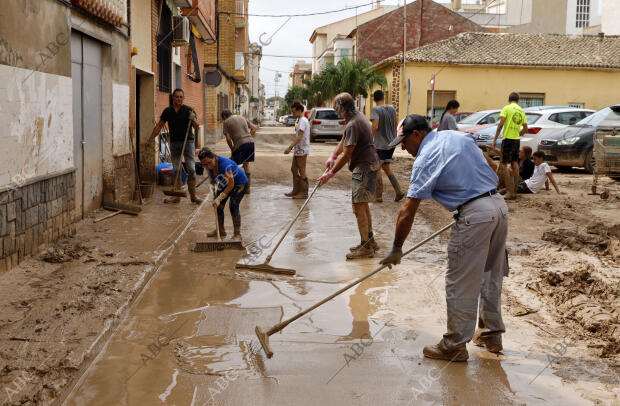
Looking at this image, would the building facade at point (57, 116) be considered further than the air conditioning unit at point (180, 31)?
No

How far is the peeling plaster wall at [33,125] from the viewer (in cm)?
565

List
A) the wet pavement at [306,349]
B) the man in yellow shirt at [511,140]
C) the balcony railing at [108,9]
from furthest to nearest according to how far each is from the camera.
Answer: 1. the man in yellow shirt at [511,140]
2. the balcony railing at [108,9]
3. the wet pavement at [306,349]

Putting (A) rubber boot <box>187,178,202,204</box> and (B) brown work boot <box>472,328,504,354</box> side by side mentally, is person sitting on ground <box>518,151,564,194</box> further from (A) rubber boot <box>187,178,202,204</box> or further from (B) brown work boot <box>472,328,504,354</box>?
(B) brown work boot <box>472,328,504,354</box>

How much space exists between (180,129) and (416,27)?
1365 inches

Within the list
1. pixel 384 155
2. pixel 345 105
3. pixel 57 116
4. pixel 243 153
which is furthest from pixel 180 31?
pixel 345 105

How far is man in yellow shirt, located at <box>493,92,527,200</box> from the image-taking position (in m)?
10.7

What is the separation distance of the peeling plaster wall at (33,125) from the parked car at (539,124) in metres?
11.4

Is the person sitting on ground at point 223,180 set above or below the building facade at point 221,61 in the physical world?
below

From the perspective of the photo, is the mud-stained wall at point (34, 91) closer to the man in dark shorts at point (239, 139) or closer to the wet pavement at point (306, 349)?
the wet pavement at point (306, 349)

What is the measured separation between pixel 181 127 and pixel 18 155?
474cm

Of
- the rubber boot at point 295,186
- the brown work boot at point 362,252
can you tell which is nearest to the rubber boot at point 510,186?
the rubber boot at point 295,186

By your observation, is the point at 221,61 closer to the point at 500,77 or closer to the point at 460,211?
the point at 500,77

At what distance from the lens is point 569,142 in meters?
14.8

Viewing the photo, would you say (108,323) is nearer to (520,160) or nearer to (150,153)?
(150,153)
